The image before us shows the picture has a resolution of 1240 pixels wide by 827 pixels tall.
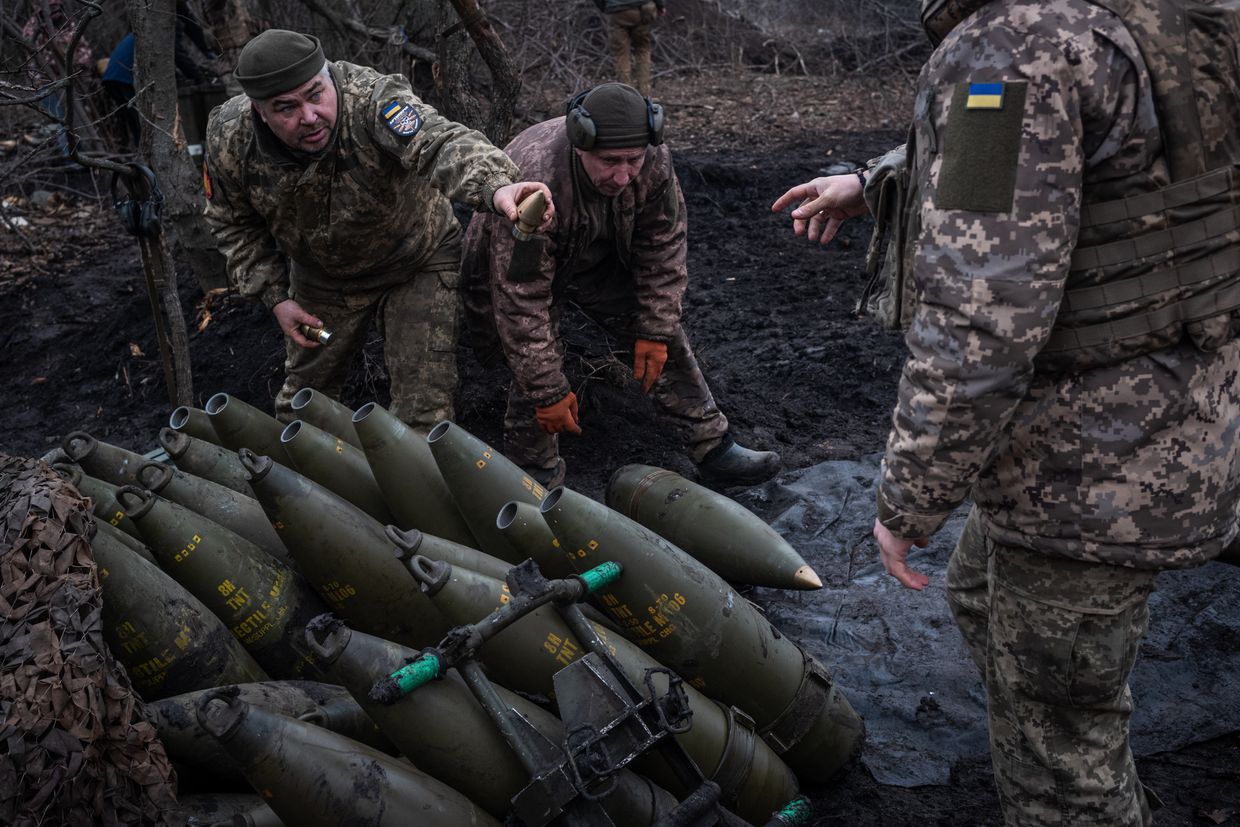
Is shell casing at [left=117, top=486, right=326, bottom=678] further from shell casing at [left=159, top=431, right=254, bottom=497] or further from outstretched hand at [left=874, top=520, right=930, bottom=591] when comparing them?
outstretched hand at [left=874, top=520, right=930, bottom=591]

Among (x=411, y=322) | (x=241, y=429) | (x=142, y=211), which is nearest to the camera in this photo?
(x=241, y=429)

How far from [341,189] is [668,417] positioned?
167 centimetres

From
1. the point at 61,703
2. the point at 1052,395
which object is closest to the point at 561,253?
the point at 1052,395

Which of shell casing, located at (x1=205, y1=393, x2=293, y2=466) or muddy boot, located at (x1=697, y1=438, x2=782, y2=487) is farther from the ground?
shell casing, located at (x1=205, y1=393, x2=293, y2=466)

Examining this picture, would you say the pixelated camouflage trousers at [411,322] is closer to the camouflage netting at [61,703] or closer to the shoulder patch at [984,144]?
the camouflage netting at [61,703]

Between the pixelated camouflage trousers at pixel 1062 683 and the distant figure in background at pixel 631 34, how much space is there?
8.14 m

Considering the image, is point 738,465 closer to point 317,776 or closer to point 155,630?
point 155,630

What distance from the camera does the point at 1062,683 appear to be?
7.45 feet

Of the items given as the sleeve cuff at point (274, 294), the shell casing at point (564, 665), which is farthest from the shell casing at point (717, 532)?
the sleeve cuff at point (274, 294)

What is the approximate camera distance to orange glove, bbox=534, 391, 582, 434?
4309 mm

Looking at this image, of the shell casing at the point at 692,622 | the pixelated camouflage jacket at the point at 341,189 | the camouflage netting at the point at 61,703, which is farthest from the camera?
the pixelated camouflage jacket at the point at 341,189

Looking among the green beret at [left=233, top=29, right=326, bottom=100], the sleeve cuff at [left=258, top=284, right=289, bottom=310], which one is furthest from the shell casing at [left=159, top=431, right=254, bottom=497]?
the green beret at [left=233, top=29, right=326, bottom=100]

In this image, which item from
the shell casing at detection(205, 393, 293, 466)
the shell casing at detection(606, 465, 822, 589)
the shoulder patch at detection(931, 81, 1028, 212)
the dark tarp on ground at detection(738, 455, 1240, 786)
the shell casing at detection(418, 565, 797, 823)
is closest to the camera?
the shoulder patch at detection(931, 81, 1028, 212)

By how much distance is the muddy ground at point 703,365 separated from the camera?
123 inches
